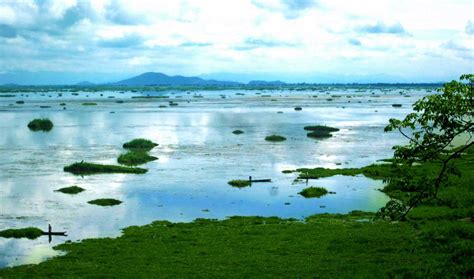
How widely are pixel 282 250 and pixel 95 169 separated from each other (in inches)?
1579

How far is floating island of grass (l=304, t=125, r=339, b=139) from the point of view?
330 feet

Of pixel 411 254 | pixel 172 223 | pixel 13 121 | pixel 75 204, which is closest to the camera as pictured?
pixel 411 254

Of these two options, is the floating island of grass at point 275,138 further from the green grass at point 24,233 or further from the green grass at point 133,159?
the green grass at point 24,233

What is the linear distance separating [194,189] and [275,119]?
277 ft

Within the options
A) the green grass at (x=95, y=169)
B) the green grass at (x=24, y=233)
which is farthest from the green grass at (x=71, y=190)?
the green grass at (x=24, y=233)

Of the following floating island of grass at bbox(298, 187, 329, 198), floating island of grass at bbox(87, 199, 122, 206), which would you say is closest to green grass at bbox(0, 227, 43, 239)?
floating island of grass at bbox(87, 199, 122, 206)

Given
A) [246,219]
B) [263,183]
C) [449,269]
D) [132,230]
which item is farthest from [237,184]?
[449,269]

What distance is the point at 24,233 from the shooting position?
121 feet

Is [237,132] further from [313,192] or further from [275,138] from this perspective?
[313,192]

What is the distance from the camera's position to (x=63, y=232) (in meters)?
36.4

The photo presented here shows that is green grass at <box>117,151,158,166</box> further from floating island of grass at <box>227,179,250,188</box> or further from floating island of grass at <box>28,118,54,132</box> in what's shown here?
floating island of grass at <box>28,118,54,132</box>

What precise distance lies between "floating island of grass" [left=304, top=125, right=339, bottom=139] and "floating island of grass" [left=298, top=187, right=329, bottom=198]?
160 ft

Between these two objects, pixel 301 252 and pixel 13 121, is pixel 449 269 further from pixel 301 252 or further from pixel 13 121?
pixel 13 121

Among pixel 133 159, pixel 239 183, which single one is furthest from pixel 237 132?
pixel 239 183
